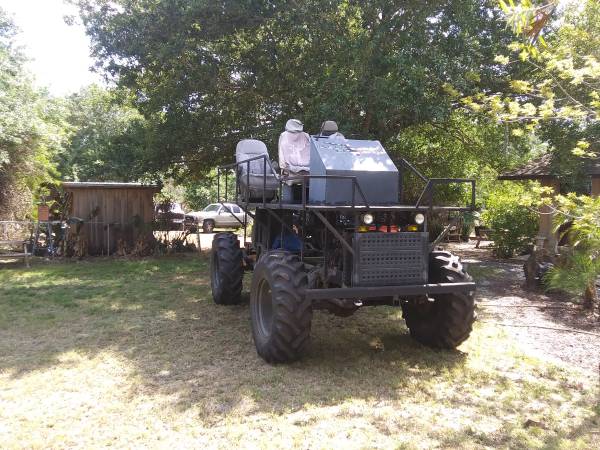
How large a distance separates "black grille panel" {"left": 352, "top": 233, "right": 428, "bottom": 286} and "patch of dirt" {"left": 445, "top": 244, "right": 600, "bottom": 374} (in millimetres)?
1836

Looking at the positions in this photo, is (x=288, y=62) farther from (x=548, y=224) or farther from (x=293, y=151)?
(x=548, y=224)

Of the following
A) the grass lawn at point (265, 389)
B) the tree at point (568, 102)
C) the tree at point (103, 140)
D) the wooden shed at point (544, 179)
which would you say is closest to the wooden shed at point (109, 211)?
the tree at point (103, 140)

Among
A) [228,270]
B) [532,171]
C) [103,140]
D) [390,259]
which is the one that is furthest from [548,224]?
[103,140]

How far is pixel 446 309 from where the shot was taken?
18.2 ft

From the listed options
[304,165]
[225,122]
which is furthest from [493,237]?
[304,165]

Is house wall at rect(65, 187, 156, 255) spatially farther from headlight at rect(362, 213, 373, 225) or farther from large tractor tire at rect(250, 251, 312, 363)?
headlight at rect(362, 213, 373, 225)

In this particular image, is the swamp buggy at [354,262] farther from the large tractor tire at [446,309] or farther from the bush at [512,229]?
the bush at [512,229]

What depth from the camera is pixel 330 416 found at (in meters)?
4.10

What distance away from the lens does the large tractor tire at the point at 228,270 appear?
7797 mm

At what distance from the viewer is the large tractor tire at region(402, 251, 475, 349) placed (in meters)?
5.49

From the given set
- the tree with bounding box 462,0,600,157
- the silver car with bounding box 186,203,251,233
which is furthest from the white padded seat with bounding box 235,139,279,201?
the silver car with bounding box 186,203,251,233

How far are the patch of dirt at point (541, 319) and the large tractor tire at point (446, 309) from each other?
0.94 m

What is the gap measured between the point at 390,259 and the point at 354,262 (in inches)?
14.5

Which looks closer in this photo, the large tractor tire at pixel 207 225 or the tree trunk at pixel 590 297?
the tree trunk at pixel 590 297
